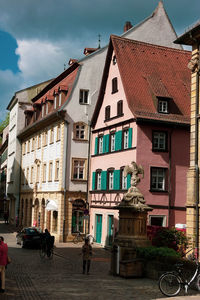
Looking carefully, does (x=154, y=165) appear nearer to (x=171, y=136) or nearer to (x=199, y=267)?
(x=171, y=136)

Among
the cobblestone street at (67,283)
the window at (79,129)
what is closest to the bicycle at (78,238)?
the window at (79,129)

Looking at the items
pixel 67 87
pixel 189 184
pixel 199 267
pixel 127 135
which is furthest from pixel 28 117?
pixel 199 267

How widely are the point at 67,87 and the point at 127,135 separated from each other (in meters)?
9.64

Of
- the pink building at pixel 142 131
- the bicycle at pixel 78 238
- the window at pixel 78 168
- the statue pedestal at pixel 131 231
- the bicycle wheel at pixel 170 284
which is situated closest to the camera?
the bicycle wheel at pixel 170 284

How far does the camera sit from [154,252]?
1741cm

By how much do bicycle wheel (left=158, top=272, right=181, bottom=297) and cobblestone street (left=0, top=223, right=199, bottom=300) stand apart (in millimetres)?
289

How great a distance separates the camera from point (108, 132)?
34.3 meters

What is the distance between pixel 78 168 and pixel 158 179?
9.27 meters

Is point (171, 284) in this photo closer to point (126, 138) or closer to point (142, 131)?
point (142, 131)

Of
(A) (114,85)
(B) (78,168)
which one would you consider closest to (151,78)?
(A) (114,85)

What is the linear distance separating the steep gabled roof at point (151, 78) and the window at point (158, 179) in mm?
3182

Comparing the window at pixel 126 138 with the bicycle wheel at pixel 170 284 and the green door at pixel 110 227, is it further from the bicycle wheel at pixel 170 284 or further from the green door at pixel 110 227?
the bicycle wheel at pixel 170 284

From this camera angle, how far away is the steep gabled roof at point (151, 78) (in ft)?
102

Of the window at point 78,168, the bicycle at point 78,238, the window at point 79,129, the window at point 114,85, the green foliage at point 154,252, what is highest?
the window at point 114,85
